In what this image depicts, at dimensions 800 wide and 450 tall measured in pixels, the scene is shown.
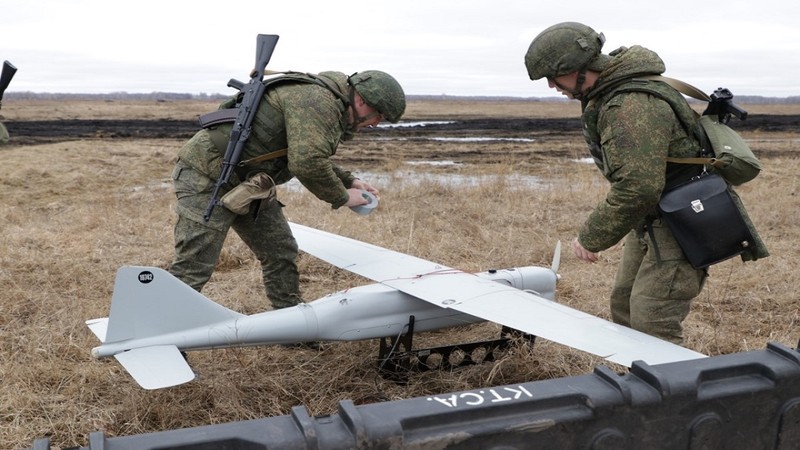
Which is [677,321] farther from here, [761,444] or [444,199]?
[444,199]

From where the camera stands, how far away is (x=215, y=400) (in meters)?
4.66

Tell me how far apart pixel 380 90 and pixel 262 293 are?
3.04 m

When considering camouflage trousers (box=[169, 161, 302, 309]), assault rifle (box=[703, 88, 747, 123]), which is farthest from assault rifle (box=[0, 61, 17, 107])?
assault rifle (box=[703, 88, 747, 123])

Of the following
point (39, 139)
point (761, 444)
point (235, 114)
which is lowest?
point (39, 139)

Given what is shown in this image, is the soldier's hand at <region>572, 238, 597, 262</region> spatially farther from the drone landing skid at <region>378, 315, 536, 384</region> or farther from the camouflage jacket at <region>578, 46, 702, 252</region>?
the drone landing skid at <region>378, 315, 536, 384</region>

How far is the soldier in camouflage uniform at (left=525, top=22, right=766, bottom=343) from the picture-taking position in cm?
400

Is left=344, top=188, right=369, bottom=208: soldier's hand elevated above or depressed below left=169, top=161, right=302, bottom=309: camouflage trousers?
above

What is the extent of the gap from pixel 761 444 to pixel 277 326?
10.5 ft

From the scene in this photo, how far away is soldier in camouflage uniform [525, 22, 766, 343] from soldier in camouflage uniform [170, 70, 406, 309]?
148 centimetres

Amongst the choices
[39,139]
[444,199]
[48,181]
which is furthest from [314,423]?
[39,139]

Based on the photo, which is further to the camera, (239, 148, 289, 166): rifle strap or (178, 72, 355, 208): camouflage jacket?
(239, 148, 289, 166): rifle strap

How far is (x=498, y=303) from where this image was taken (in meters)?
4.88

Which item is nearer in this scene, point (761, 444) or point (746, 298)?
point (761, 444)

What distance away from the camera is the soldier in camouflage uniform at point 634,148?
4.00m
